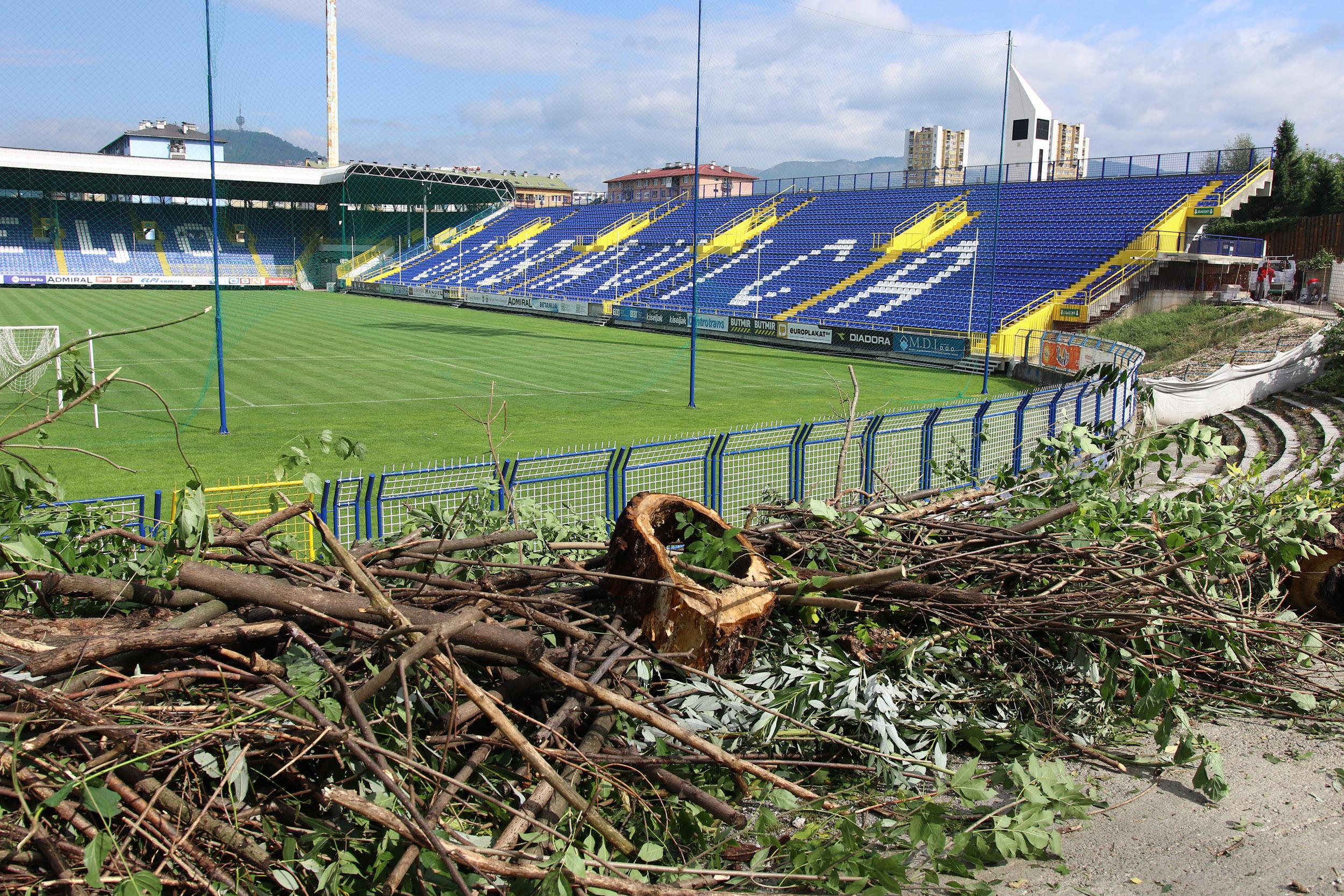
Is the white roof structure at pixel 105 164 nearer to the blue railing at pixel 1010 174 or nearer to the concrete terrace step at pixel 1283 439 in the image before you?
the blue railing at pixel 1010 174

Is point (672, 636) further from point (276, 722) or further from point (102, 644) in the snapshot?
point (102, 644)

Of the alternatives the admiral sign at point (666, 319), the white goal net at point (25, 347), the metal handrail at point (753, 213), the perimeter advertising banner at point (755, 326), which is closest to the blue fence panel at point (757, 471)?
the white goal net at point (25, 347)

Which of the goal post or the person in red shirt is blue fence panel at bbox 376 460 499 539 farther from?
the person in red shirt

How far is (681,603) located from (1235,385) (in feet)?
62.9

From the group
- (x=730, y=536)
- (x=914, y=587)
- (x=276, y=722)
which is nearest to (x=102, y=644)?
(x=276, y=722)

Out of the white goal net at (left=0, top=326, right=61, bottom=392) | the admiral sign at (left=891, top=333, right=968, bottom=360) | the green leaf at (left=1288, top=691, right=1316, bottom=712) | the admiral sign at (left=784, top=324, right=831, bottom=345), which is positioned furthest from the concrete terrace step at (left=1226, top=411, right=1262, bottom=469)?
the white goal net at (left=0, top=326, right=61, bottom=392)

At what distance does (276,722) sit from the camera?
12.3 ft

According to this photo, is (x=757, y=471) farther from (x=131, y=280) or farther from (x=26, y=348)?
(x=131, y=280)

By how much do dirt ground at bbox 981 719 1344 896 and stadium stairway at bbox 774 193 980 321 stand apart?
36749 millimetres

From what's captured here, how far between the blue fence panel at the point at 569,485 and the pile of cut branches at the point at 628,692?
310cm

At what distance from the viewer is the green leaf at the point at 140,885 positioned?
3004 millimetres

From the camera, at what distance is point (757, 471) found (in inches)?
472

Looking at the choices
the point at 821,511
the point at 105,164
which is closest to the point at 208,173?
the point at 105,164

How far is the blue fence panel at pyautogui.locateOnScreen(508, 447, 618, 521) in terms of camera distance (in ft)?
31.6
